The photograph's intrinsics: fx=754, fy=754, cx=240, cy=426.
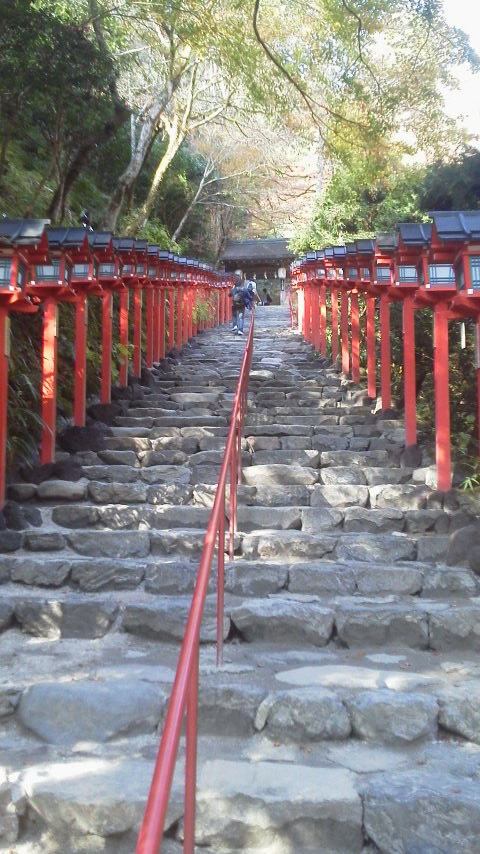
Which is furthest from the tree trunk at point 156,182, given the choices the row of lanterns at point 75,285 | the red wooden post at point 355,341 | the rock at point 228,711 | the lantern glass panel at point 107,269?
the rock at point 228,711

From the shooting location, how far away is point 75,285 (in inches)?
327

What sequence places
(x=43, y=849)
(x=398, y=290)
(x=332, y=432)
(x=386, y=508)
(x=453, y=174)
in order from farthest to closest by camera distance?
1. (x=453, y=174)
2. (x=332, y=432)
3. (x=398, y=290)
4. (x=386, y=508)
5. (x=43, y=849)

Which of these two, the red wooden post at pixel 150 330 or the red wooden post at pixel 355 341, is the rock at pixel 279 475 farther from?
the red wooden post at pixel 150 330

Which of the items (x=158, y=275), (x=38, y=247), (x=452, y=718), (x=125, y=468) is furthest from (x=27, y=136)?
(x=452, y=718)

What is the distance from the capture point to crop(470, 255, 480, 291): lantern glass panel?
232 inches

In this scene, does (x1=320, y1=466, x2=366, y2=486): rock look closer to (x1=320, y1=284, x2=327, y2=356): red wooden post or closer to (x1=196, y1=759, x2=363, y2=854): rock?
(x1=196, y1=759, x2=363, y2=854): rock

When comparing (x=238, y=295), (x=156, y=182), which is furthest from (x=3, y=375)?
(x=238, y=295)

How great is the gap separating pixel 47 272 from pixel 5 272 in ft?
4.99

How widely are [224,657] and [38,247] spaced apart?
4.09m

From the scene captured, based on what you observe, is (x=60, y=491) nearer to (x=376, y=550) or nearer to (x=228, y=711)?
(x=376, y=550)

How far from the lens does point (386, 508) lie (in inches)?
255

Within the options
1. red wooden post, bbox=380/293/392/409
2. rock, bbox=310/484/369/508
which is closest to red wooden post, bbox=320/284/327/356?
red wooden post, bbox=380/293/392/409

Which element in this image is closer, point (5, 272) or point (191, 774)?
point (191, 774)

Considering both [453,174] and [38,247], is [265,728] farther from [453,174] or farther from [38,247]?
[453,174]
